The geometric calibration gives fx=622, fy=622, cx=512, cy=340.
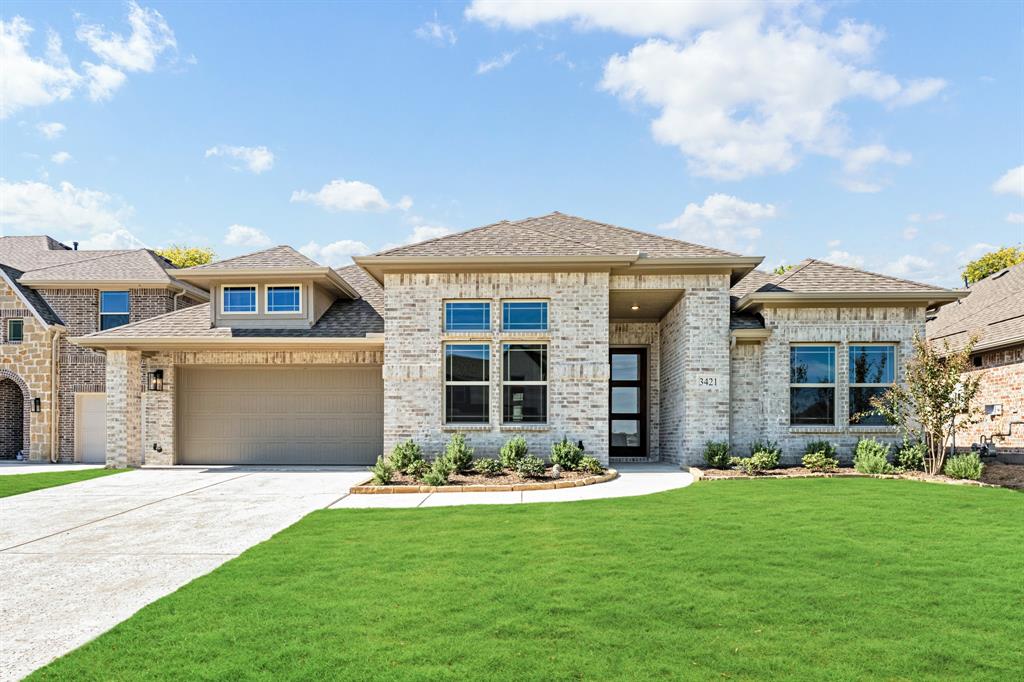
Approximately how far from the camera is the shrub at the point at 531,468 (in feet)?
40.2

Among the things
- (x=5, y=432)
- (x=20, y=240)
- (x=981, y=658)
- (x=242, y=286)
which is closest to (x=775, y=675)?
(x=981, y=658)

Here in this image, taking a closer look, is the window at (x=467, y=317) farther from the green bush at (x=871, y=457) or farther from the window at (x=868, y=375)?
the window at (x=868, y=375)

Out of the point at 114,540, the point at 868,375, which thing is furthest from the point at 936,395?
the point at 114,540

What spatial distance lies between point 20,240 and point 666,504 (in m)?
25.6

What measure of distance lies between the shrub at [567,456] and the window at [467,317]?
3.14 meters

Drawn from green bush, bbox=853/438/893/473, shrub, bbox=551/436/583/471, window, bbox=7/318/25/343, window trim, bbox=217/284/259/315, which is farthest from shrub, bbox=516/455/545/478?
window, bbox=7/318/25/343

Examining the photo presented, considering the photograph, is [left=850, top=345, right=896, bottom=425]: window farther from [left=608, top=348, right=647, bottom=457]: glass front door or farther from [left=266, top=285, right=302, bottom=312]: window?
[left=266, top=285, right=302, bottom=312]: window

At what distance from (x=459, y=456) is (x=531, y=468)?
1687mm

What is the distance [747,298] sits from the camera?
47.6 feet

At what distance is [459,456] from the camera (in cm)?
1303

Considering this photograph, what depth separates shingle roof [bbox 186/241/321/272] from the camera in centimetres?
1583

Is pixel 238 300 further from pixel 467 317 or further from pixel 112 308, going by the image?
pixel 467 317

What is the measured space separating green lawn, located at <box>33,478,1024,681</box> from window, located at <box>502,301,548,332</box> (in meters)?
6.28

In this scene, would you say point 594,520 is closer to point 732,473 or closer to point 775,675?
point 775,675
